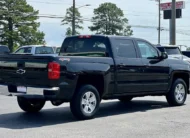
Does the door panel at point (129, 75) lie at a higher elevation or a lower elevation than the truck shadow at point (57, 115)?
higher

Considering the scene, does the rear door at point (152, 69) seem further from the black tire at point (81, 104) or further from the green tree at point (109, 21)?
the green tree at point (109, 21)

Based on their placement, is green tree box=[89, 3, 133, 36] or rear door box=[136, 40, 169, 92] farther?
green tree box=[89, 3, 133, 36]

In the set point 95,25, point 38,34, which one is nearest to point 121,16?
point 95,25

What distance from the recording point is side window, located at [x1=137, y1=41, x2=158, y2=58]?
11.5 m

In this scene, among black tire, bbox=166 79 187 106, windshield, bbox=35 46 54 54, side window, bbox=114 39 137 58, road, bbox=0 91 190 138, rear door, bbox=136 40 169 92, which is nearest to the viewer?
road, bbox=0 91 190 138

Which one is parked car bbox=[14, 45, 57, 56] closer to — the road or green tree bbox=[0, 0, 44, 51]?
the road

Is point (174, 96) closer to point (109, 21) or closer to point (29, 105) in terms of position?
point (29, 105)

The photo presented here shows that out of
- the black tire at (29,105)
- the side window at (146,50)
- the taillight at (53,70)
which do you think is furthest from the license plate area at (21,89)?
the side window at (146,50)

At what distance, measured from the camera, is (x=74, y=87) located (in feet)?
31.5

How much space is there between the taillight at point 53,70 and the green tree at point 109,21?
164 ft

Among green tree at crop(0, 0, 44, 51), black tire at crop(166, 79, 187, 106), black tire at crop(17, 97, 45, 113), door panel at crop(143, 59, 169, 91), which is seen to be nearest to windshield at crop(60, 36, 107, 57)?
door panel at crop(143, 59, 169, 91)

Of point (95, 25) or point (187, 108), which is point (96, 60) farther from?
point (95, 25)

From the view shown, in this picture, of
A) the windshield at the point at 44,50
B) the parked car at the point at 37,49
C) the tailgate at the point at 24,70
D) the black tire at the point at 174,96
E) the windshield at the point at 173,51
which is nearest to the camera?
the tailgate at the point at 24,70

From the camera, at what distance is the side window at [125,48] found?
1084cm
